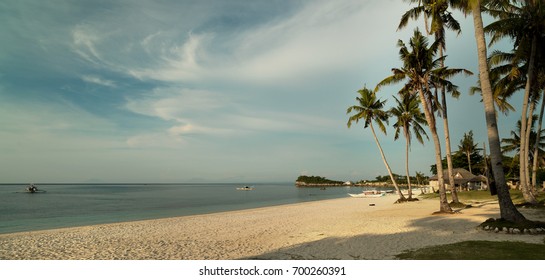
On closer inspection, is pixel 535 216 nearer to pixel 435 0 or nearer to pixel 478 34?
pixel 478 34

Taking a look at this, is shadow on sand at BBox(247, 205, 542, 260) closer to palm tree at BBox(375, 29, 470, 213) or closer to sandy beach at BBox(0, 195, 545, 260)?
sandy beach at BBox(0, 195, 545, 260)

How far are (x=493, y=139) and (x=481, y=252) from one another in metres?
5.55

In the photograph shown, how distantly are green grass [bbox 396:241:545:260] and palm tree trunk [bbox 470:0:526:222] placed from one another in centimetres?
276

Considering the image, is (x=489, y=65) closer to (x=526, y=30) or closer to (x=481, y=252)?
(x=526, y=30)

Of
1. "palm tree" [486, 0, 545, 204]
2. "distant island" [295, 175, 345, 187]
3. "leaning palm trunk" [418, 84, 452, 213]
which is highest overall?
"palm tree" [486, 0, 545, 204]

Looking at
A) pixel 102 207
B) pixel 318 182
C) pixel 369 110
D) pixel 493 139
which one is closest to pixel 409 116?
pixel 369 110

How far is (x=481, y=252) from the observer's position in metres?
7.35

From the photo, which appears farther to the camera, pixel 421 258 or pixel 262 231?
pixel 262 231

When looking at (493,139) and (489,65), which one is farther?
(489,65)

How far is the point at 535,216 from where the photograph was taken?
525 inches

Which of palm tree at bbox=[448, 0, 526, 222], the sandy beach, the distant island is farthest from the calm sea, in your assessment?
the distant island

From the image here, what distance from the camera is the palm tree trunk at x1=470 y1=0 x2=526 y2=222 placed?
1053 cm
